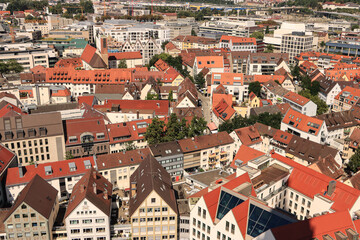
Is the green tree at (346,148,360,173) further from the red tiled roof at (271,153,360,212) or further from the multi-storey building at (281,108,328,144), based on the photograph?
the red tiled roof at (271,153,360,212)

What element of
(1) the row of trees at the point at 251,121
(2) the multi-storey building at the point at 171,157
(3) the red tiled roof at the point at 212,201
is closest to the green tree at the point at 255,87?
(1) the row of trees at the point at 251,121

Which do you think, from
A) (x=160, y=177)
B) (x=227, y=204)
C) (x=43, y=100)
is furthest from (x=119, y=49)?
(x=227, y=204)

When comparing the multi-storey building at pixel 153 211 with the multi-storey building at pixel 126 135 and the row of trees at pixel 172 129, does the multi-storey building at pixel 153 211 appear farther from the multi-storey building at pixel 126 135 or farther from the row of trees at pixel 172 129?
the multi-storey building at pixel 126 135

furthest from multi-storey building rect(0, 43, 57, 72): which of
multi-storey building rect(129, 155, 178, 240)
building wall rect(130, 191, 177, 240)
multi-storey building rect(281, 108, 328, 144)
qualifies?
building wall rect(130, 191, 177, 240)

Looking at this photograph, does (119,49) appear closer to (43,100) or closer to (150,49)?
(150,49)

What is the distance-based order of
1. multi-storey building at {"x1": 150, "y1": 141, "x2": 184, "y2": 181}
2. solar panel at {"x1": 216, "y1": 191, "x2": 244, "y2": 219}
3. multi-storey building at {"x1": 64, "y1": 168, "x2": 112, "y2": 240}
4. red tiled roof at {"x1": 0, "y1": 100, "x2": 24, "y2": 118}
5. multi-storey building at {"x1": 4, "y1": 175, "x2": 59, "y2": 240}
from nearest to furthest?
solar panel at {"x1": 216, "y1": 191, "x2": 244, "y2": 219} < multi-storey building at {"x1": 4, "y1": 175, "x2": 59, "y2": 240} < multi-storey building at {"x1": 64, "y1": 168, "x2": 112, "y2": 240} < multi-storey building at {"x1": 150, "y1": 141, "x2": 184, "y2": 181} < red tiled roof at {"x1": 0, "y1": 100, "x2": 24, "y2": 118}

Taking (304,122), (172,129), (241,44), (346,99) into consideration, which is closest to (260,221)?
(172,129)
